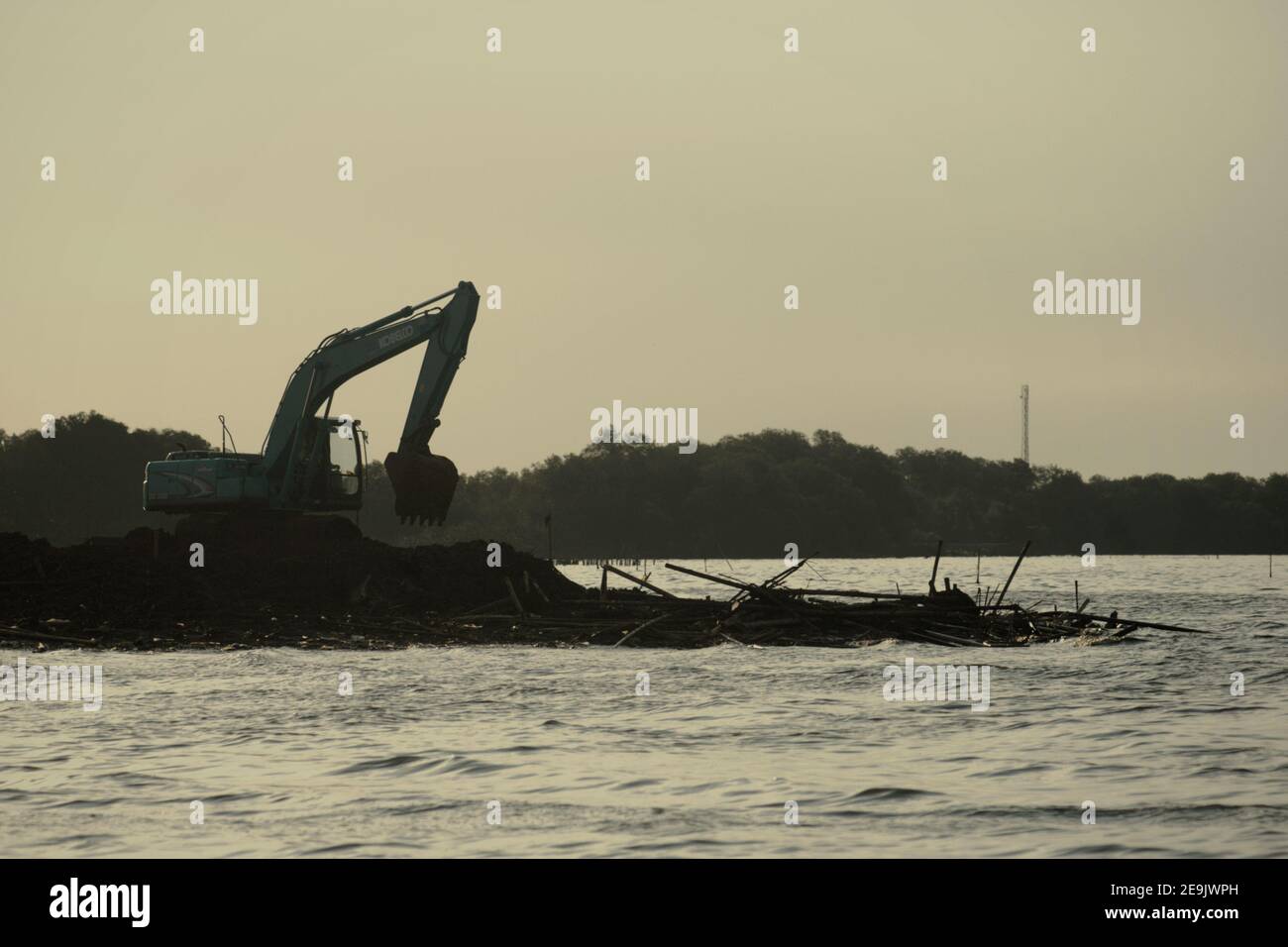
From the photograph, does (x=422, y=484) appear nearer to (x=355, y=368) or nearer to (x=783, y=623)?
(x=355, y=368)

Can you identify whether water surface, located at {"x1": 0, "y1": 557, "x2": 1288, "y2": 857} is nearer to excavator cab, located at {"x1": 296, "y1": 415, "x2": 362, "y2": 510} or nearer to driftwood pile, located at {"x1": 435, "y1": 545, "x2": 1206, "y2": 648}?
driftwood pile, located at {"x1": 435, "y1": 545, "x2": 1206, "y2": 648}

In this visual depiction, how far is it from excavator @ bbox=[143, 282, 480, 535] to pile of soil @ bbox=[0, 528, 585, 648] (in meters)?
1.08

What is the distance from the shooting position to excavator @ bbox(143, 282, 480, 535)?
4244 centimetres

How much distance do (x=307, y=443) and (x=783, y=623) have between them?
15757mm

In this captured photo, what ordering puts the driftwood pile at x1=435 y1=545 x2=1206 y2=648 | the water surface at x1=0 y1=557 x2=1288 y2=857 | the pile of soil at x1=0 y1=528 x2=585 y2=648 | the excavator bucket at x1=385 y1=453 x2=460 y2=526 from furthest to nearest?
the excavator bucket at x1=385 y1=453 x2=460 y2=526 → the pile of soil at x1=0 y1=528 x2=585 y2=648 → the driftwood pile at x1=435 y1=545 x2=1206 y2=648 → the water surface at x1=0 y1=557 x2=1288 y2=857

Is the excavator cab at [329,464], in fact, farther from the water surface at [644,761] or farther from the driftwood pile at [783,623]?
the water surface at [644,761]

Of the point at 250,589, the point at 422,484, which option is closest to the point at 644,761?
the point at 422,484

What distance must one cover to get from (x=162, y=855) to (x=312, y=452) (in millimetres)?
31442

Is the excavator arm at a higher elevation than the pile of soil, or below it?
higher

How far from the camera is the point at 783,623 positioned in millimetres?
35281

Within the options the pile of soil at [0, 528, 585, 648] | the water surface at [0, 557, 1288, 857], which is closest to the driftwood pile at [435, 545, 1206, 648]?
the pile of soil at [0, 528, 585, 648]

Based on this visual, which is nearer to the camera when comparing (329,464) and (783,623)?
(783,623)
